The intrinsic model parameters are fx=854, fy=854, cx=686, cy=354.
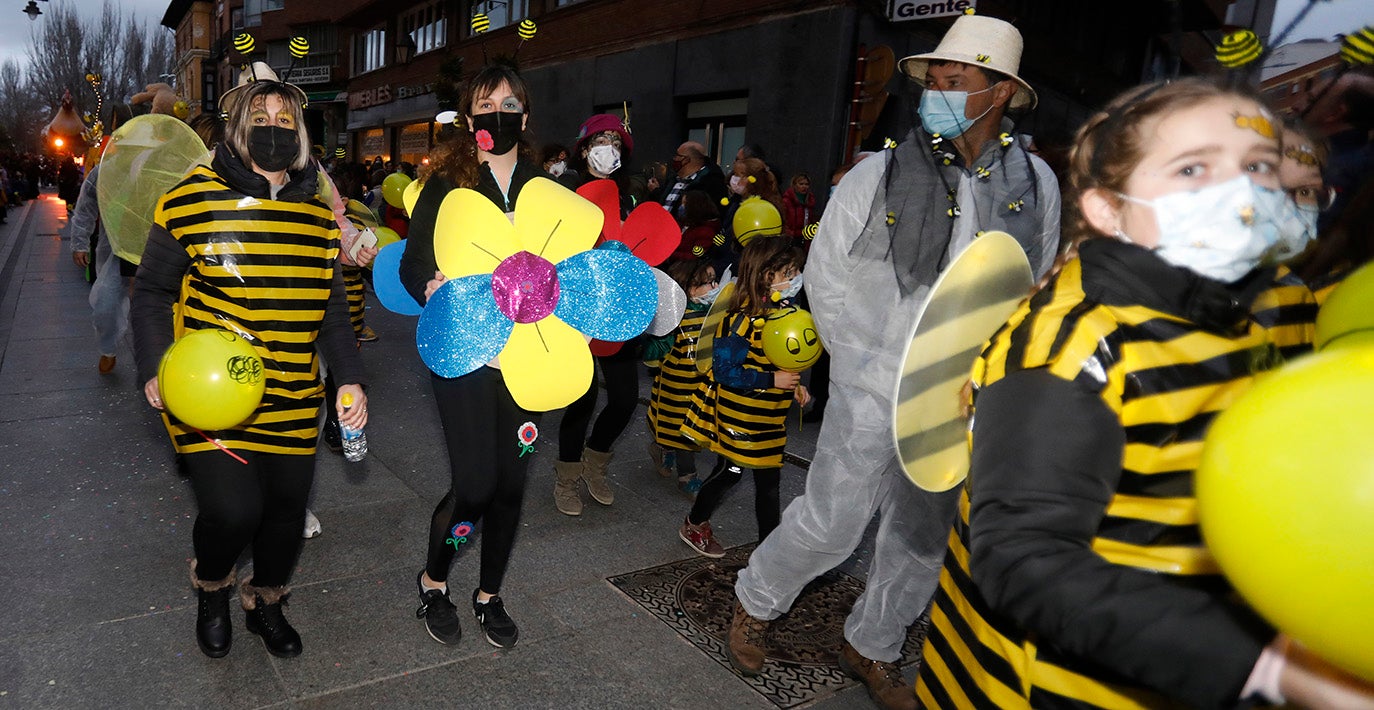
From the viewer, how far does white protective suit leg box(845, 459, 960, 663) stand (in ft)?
8.43

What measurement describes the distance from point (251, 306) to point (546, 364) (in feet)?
2.74

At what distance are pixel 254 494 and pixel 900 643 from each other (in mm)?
2001

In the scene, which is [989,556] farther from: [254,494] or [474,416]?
[254,494]

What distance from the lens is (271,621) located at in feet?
8.76

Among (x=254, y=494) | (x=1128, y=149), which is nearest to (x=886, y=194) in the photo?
(x=1128, y=149)

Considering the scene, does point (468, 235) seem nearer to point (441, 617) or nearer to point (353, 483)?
point (441, 617)

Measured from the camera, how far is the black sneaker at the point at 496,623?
109 inches

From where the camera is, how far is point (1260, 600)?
0.79 m

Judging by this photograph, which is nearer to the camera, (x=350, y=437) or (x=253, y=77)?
(x=350, y=437)

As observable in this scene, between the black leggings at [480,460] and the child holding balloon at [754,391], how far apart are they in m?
1.04

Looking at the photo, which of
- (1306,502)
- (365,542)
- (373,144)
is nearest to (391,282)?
(365,542)

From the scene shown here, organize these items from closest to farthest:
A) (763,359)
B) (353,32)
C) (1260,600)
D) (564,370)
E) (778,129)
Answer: (1260,600) → (564,370) → (763,359) → (778,129) → (353,32)

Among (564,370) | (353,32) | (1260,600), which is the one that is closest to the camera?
(1260,600)

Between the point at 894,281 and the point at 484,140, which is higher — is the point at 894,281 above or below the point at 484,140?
below
